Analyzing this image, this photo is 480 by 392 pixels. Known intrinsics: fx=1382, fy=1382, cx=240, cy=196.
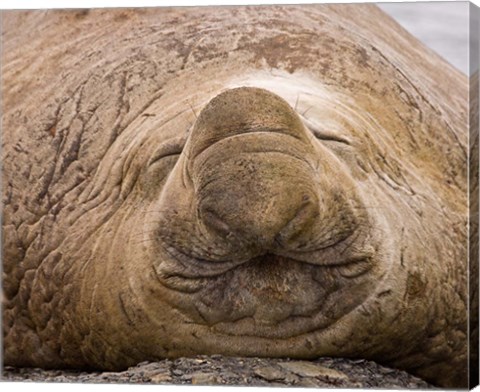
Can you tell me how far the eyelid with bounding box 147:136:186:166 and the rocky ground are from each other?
0.77 meters

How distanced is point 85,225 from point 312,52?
1.14 meters

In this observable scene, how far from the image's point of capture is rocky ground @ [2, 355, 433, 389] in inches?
203

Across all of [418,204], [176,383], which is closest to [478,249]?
[418,204]

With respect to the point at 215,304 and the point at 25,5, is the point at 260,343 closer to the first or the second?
the point at 215,304

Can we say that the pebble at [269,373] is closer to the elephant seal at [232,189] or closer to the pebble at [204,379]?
the elephant seal at [232,189]

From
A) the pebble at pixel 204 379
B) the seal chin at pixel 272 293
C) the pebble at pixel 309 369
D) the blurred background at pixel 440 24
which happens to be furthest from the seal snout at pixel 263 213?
the blurred background at pixel 440 24

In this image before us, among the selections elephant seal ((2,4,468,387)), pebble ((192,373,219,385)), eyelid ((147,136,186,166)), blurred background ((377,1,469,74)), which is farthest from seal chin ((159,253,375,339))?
blurred background ((377,1,469,74))

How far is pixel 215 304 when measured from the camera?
502cm

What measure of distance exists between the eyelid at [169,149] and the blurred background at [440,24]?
39.4 inches

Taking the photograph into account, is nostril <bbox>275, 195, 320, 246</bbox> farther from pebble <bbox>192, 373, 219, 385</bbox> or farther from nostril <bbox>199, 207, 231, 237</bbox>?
pebble <bbox>192, 373, 219, 385</bbox>

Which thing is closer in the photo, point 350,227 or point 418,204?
point 350,227

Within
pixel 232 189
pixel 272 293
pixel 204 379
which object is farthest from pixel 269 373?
pixel 232 189

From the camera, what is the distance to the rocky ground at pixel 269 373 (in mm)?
5160

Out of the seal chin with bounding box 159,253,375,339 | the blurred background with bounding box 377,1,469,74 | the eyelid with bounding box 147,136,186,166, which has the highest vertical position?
the blurred background with bounding box 377,1,469,74
